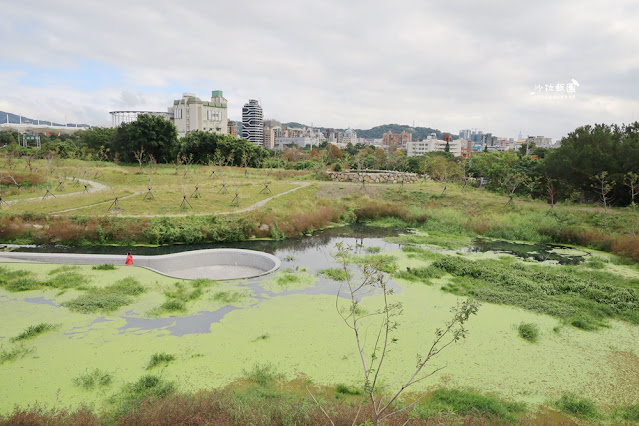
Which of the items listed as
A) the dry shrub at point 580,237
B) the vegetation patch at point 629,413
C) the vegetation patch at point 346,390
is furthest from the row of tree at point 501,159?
the vegetation patch at point 346,390

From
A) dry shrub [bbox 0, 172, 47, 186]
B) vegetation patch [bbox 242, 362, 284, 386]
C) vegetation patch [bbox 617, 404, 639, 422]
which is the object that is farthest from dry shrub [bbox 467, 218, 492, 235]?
dry shrub [bbox 0, 172, 47, 186]

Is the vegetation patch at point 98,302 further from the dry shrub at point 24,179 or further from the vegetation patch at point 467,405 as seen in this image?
the dry shrub at point 24,179

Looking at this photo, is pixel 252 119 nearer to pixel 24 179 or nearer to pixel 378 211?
pixel 24 179

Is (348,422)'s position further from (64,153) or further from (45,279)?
(64,153)

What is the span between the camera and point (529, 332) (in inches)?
377

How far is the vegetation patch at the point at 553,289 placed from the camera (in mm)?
10984

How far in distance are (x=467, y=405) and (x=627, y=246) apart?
14.8 m

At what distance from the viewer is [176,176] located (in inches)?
1361

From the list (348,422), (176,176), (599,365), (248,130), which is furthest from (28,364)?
(248,130)

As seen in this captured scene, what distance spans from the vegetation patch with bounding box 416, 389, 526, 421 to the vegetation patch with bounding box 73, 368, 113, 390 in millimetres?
5541

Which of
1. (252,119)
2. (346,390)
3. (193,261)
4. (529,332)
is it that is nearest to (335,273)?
(193,261)

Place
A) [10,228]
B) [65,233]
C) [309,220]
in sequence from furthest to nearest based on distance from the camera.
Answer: [309,220] < [65,233] < [10,228]

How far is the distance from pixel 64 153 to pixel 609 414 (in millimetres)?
51274

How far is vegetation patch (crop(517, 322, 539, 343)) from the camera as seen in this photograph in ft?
30.9
